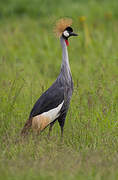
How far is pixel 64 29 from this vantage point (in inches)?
176

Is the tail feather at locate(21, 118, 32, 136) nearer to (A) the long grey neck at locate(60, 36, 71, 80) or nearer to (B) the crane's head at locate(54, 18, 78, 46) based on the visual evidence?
(A) the long grey neck at locate(60, 36, 71, 80)

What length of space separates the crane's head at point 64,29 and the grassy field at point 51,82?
0.45ft

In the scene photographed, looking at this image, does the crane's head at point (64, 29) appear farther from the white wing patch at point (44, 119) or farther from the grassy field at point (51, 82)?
the white wing patch at point (44, 119)

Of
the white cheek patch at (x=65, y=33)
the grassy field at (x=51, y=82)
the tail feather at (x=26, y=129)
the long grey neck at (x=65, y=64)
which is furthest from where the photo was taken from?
the white cheek patch at (x=65, y=33)

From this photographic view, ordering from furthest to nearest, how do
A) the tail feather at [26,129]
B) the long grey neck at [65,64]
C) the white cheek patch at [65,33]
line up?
the white cheek patch at [65,33]
the long grey neck at [65,64]
the tail feather at [26,129]

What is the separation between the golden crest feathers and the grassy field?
0.12 meters

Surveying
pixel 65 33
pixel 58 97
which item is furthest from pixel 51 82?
pixel 58 97

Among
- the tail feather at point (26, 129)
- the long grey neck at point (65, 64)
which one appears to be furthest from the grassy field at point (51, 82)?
the long grey neck at point (65, 64)

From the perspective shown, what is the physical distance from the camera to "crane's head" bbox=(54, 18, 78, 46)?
4.47 metres

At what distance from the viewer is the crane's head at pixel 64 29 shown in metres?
4.47

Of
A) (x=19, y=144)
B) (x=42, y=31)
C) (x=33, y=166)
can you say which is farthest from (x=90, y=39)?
(x=33, y=166)

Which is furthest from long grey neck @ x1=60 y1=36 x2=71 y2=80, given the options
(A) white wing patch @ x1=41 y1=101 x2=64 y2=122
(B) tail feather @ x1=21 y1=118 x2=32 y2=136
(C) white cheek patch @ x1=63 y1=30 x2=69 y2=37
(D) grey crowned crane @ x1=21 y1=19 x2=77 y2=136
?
(B) tail feather @ x1=21 y1=118 x2=32 y2=136

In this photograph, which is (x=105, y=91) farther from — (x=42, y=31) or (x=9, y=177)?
(x=42, y=31)

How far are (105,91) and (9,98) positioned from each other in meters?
1.17
